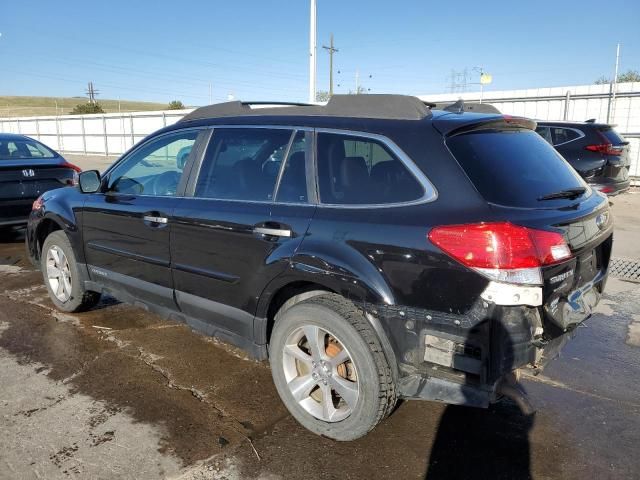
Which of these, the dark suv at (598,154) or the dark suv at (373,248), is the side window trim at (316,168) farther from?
the dark suv at (598,154)

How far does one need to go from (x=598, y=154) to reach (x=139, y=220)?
316 inches

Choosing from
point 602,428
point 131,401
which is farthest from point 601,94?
point 131,401

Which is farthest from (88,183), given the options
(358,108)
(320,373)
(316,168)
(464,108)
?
(464,108)

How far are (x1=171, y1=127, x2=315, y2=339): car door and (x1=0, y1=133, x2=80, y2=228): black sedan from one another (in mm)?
4337

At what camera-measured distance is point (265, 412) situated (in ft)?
10.6

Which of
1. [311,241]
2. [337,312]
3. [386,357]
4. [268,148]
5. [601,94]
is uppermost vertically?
[601,94]

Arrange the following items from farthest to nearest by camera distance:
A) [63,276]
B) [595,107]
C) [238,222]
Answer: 1. [595,107]
2. [63,276]
3. [238,222]

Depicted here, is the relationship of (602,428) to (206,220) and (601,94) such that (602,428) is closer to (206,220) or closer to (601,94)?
(206,220)

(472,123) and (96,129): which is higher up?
(96,129)

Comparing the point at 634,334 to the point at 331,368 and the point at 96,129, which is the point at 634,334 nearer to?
the point at 331,368

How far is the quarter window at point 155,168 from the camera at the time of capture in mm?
3854

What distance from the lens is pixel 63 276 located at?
4898mm

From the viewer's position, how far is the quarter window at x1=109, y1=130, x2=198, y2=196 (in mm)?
3854

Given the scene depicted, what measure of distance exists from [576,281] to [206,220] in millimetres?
2189
